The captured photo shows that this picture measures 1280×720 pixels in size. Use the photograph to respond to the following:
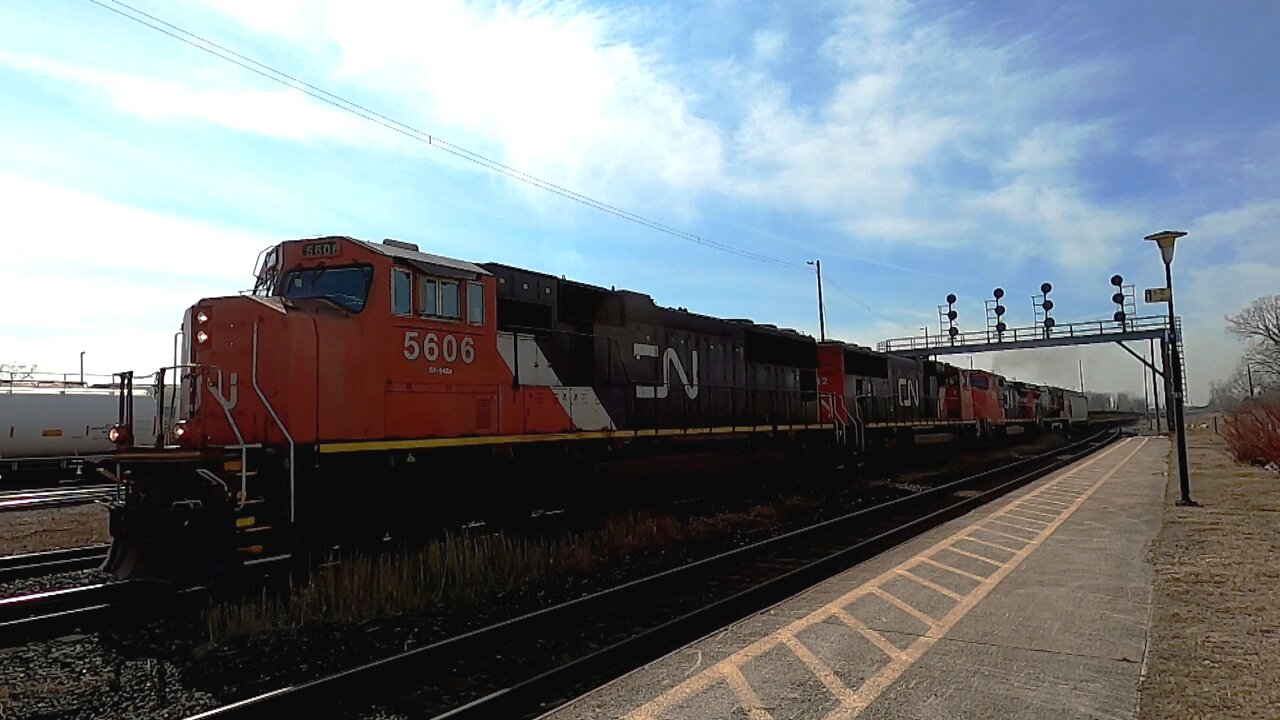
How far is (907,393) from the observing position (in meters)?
26.3

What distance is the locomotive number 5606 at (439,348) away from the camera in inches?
367

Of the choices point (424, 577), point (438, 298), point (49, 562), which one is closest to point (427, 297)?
point (438, 298)

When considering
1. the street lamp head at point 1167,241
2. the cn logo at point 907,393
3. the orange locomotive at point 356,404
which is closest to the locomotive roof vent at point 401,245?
the orange locomotive at point 356,404

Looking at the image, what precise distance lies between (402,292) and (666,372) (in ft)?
21.1

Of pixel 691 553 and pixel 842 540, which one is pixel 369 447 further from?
pixel 842 540

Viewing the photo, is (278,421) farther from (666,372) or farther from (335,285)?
(666,372)

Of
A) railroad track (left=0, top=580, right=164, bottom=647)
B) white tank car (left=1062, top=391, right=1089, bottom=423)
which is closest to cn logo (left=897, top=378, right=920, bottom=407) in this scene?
railroad track (left=0, top=580, right=164, bottom=647)

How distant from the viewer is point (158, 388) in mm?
8133

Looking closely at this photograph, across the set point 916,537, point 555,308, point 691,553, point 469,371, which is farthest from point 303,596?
point 916,537

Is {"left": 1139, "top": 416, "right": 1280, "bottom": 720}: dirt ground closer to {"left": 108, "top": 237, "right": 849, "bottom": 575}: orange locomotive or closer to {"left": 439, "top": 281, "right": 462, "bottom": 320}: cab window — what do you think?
{"left": 108, "top": 237, "right": 849, "bottom": 575}: orange locomotive

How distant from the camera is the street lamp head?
47.6ft

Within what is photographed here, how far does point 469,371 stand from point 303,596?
3.44 meters

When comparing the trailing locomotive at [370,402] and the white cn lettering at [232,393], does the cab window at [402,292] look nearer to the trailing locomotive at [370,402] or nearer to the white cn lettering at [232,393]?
the trailing locomotive at [370,402]

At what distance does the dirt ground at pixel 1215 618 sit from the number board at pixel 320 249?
8483 millimetres
